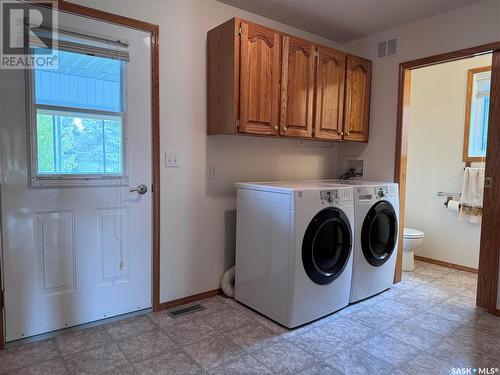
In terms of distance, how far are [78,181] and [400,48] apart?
2931 mm

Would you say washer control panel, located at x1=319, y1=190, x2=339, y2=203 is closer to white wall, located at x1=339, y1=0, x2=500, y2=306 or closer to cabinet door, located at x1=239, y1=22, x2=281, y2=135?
cabinet door, located at x1=239, y1=22, x2=281, y2=135

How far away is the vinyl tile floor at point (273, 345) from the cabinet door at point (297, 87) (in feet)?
4.89

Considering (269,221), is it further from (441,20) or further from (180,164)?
(441,20)

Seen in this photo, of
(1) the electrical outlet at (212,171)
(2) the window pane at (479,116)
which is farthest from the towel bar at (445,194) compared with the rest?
(1) the electrical outlet at (212,171)

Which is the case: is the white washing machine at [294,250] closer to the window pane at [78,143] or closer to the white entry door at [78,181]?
the white entry door at [78,181]

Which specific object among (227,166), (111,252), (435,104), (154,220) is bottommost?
(111,252)

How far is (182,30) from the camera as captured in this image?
247 centimetres

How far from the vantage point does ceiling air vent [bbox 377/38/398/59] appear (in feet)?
10.2

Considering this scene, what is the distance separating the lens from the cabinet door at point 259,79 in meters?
2.39

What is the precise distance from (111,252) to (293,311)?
1.31m

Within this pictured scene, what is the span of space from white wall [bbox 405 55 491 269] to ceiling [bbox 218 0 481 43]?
114 cm

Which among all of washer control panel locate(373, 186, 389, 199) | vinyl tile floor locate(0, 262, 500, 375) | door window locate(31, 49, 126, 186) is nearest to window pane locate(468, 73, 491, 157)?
washer control panel locate(373, 186, 389, 199)

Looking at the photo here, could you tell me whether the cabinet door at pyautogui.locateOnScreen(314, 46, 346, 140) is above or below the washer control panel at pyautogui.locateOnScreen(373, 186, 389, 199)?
above

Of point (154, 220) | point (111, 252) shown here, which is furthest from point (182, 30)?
point (111, 252)
